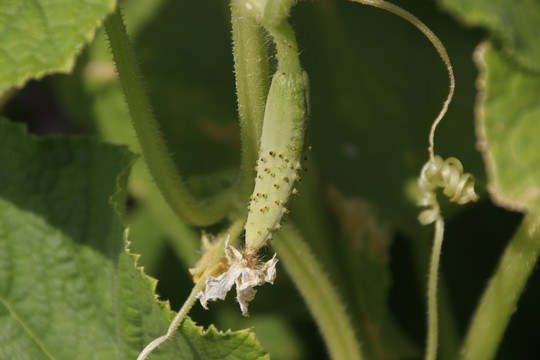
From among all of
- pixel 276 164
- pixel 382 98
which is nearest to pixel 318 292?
pixel 276 164

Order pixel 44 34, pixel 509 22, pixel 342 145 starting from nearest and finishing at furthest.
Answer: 1. pixel 44 34
2. pixel 509 22
3. pixel 342 145

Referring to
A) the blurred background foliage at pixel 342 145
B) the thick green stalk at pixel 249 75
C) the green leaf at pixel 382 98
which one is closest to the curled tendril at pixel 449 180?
the thick green stalk at pixel 249 75

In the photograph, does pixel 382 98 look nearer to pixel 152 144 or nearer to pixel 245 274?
pixel 152 144

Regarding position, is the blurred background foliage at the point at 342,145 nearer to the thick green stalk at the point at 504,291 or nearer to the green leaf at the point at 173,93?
the green leaf at the point at 173,93

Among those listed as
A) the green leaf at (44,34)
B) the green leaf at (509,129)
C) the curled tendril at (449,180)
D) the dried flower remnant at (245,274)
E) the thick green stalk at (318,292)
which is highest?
the green leaf at (44,34)

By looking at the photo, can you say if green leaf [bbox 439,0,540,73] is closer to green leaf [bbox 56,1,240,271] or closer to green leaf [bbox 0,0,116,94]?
green leaf [bbox 0,0,116,94]

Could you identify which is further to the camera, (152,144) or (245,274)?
(152,144)
